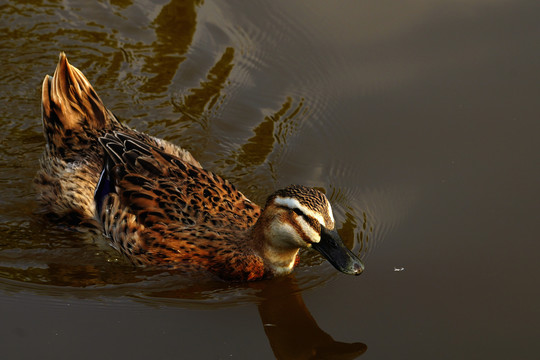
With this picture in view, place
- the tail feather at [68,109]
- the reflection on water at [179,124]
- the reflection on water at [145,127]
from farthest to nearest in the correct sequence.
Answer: the tail feather at [68,109] < the reflection on water at [145,127] < the reflection on water at [179,124]

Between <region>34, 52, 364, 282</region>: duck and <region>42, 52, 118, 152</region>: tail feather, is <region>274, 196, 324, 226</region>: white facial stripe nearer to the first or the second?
<region>34, 52, 364, 282</region>: duck

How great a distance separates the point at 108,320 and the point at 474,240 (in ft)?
10.4

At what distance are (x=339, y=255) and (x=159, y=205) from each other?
1743 mm

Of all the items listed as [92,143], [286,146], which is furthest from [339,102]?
[92,143]

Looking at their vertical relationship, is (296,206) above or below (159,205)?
above

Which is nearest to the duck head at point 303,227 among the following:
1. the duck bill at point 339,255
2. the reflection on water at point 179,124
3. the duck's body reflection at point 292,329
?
the duck bill at point 339,255

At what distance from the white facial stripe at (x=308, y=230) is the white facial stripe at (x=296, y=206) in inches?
3.8

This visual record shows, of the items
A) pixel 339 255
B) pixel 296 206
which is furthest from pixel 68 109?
pixel 339 255

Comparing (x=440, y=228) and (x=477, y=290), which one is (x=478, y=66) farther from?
(x=477, y=290)

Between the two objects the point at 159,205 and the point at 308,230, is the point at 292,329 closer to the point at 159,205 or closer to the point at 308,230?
the point at 308,230

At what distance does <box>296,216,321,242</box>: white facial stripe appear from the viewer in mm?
6184

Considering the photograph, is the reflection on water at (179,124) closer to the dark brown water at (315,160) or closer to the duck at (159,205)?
the dark brown water at (315,160)

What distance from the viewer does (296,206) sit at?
621 cm

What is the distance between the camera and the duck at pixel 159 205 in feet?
20.8
